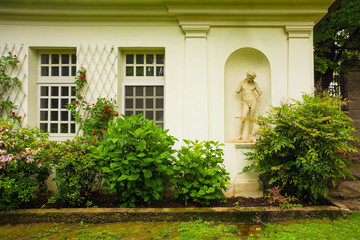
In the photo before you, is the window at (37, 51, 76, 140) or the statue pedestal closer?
the statue pedestal

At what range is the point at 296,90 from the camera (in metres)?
4.86

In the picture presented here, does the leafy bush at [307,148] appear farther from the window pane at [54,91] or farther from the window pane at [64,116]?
the window pane at [54,91]

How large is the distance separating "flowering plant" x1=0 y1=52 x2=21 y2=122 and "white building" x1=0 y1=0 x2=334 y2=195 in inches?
5.0

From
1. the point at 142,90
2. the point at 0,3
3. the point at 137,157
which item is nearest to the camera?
the point at 137,157

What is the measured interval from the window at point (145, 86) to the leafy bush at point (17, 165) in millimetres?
1928

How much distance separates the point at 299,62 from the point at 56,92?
524cm

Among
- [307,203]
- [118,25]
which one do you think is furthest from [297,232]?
[118,25]

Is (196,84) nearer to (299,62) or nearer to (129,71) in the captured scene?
(129,71)

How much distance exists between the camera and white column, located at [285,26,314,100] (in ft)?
16.0

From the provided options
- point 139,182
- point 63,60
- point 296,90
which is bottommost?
point 139,182

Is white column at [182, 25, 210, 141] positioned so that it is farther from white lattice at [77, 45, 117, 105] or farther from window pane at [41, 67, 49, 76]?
window pane at [41, 67, 49, 76]

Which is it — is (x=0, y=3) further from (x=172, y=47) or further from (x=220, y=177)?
(x=220, y=177)

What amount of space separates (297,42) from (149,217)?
4.45m

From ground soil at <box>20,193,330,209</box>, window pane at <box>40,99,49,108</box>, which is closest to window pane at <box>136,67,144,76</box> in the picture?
window pane at <box>40,99,49,108</box>
